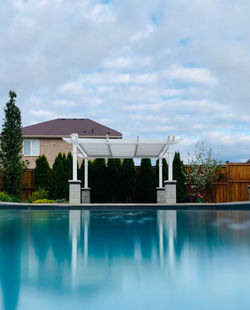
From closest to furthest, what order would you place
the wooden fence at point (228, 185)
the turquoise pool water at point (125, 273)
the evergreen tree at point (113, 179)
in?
the turquoise pool water at point (125, 273) → the evergreen tree at point (113, 179) → the wooden fence at point (228, 185)

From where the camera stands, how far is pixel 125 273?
11.0 ft

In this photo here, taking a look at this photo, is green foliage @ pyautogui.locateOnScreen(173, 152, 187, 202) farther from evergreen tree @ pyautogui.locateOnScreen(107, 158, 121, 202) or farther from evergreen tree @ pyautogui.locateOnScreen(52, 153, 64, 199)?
evergreen tree @ pyautogui.locateOnScreen(52, 153, 64, 199)

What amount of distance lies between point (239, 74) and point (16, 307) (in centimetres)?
1737

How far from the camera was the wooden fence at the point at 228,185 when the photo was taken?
1995 cm

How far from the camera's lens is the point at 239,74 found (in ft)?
58.0

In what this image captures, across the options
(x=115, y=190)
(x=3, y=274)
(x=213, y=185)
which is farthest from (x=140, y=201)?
(x=3, y=274)

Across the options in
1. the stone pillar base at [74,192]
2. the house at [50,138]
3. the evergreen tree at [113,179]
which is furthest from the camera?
the house at [50,138]

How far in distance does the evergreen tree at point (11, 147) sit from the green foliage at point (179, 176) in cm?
834

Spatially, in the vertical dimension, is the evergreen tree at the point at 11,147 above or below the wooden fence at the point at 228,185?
above

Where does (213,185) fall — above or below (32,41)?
below

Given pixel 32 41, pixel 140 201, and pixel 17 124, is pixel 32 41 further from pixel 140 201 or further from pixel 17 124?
pixel 140 201

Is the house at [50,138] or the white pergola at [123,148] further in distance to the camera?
the house at [50,138]

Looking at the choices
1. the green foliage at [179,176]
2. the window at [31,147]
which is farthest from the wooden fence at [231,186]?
the window at [31,147]

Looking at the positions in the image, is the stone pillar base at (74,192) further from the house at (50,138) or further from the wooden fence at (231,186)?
the house at (50,138)
